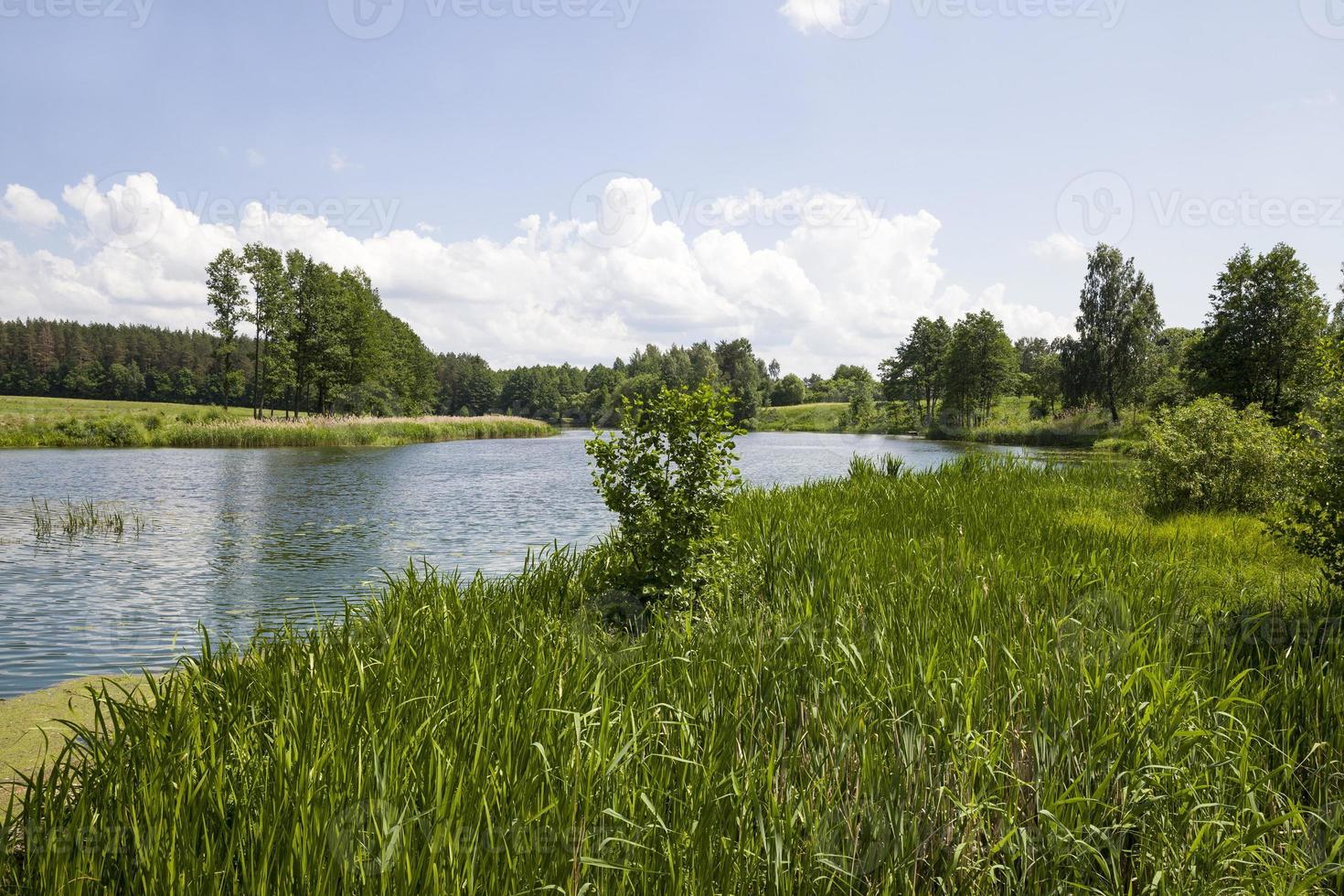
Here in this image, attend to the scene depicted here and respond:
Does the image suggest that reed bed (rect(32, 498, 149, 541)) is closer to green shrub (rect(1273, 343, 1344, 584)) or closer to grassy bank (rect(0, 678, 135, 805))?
grassy bank (rect(0, 678, 135, 805))

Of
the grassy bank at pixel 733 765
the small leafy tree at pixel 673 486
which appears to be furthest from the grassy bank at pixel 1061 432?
the grassy bank at pixel 733 765

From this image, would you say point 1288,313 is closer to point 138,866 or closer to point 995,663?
point 995,663

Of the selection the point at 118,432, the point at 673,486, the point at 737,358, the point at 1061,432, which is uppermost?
the point at 737,358

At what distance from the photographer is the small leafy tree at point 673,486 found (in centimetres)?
602

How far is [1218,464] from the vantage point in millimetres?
10539

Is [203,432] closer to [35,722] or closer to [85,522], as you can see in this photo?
[85,522]

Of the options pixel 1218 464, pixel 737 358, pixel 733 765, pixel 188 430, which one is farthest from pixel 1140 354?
pixel 737 358

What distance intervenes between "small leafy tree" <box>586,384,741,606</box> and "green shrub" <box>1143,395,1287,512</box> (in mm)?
8678

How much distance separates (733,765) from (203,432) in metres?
43.7

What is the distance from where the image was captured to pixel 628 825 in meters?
2.50

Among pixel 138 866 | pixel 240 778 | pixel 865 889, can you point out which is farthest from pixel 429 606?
pixel 865 889

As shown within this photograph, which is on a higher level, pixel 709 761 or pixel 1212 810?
pixel 709 761

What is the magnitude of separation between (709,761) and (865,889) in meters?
0.73

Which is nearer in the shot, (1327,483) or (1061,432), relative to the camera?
(1327,483)
